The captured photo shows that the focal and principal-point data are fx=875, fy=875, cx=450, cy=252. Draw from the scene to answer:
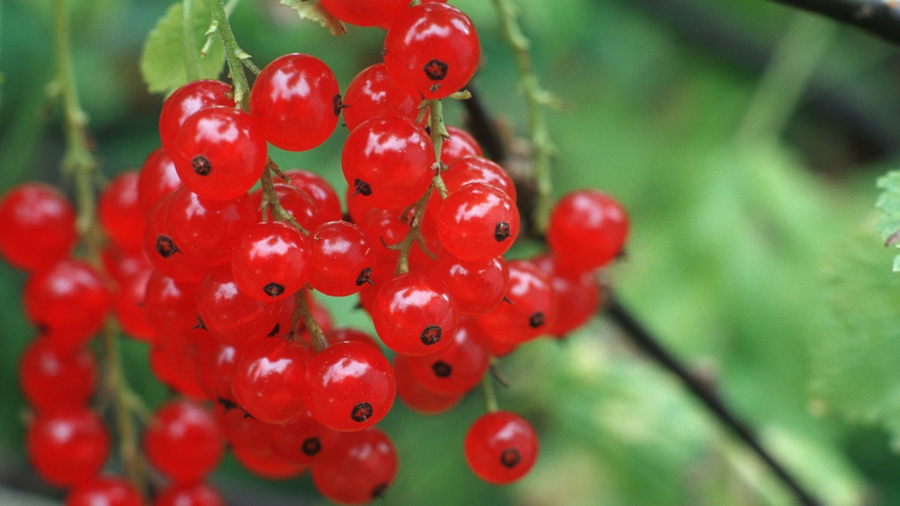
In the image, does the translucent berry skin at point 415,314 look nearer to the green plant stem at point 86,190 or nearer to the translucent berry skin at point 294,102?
the translucent berry skin at point 294,102

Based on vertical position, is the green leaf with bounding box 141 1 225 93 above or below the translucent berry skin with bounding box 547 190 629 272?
above

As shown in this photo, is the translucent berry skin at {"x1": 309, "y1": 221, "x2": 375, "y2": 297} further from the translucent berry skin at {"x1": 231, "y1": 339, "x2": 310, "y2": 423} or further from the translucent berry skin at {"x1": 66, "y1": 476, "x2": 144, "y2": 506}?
the translucent berry skin at {"x1": 66, "y1": 476, "x2": 144, "y2": 506}

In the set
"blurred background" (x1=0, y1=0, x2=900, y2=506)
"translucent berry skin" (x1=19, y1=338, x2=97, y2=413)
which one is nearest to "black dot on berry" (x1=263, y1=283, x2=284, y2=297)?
"translucent berry skin" (x1=19, y1=338, x2=97, y2=413)

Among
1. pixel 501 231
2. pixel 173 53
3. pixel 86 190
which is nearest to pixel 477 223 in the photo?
pixel 501 231

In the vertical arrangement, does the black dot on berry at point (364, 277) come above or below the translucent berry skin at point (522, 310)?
above

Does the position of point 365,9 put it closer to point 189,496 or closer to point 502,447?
point 502,447

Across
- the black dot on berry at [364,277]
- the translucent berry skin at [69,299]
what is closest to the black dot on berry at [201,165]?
the black dot on berry at [364,277]

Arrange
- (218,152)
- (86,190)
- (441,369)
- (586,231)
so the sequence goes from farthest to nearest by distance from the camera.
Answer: (86,190)
(586,231)
(441,369)
(218,152)
